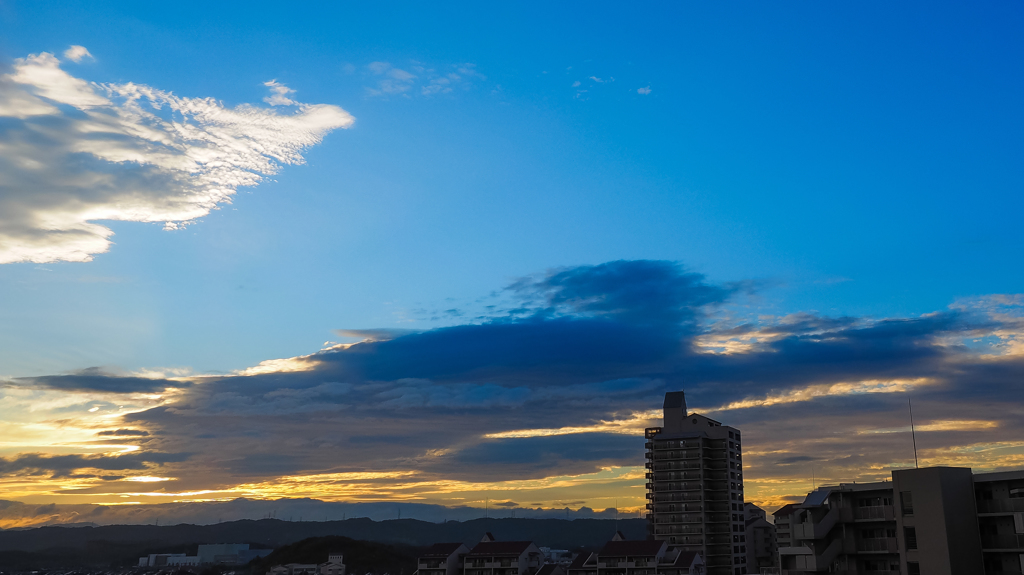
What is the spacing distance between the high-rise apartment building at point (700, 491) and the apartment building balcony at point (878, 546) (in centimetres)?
8678

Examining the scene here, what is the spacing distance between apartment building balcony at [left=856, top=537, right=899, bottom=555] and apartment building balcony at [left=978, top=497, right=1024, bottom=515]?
6945 millimetres

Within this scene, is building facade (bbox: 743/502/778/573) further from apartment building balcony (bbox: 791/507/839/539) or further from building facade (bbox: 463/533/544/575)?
apartment building balcony (bbox: 791/507/839/539)

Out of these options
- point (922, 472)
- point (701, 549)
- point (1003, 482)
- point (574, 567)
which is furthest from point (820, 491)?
point (701, 549)

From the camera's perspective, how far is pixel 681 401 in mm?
165875

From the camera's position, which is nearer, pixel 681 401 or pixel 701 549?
pixel 701 549

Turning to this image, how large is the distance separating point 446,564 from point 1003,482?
10114 centimetres

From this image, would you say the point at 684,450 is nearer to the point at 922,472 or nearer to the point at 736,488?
the point at 736,488

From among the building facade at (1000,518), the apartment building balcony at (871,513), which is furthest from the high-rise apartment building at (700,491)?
the building facade at (1000,518)

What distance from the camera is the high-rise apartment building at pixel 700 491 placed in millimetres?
147625

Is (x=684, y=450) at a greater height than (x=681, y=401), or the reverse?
(x=681, y=401)

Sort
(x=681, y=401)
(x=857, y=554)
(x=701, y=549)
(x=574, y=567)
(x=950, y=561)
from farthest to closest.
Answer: (x=681, y=401) → (x=701, y=549) → (x=574, y=567) → (x=857, y=554) → (x=950, y=561)

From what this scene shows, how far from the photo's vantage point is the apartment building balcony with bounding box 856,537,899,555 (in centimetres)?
5984

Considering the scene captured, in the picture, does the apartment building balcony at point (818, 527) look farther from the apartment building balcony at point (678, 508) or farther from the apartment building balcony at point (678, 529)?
the apartment building balcony at point (678, 508)

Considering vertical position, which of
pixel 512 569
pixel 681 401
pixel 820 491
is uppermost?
pixel 681 401
